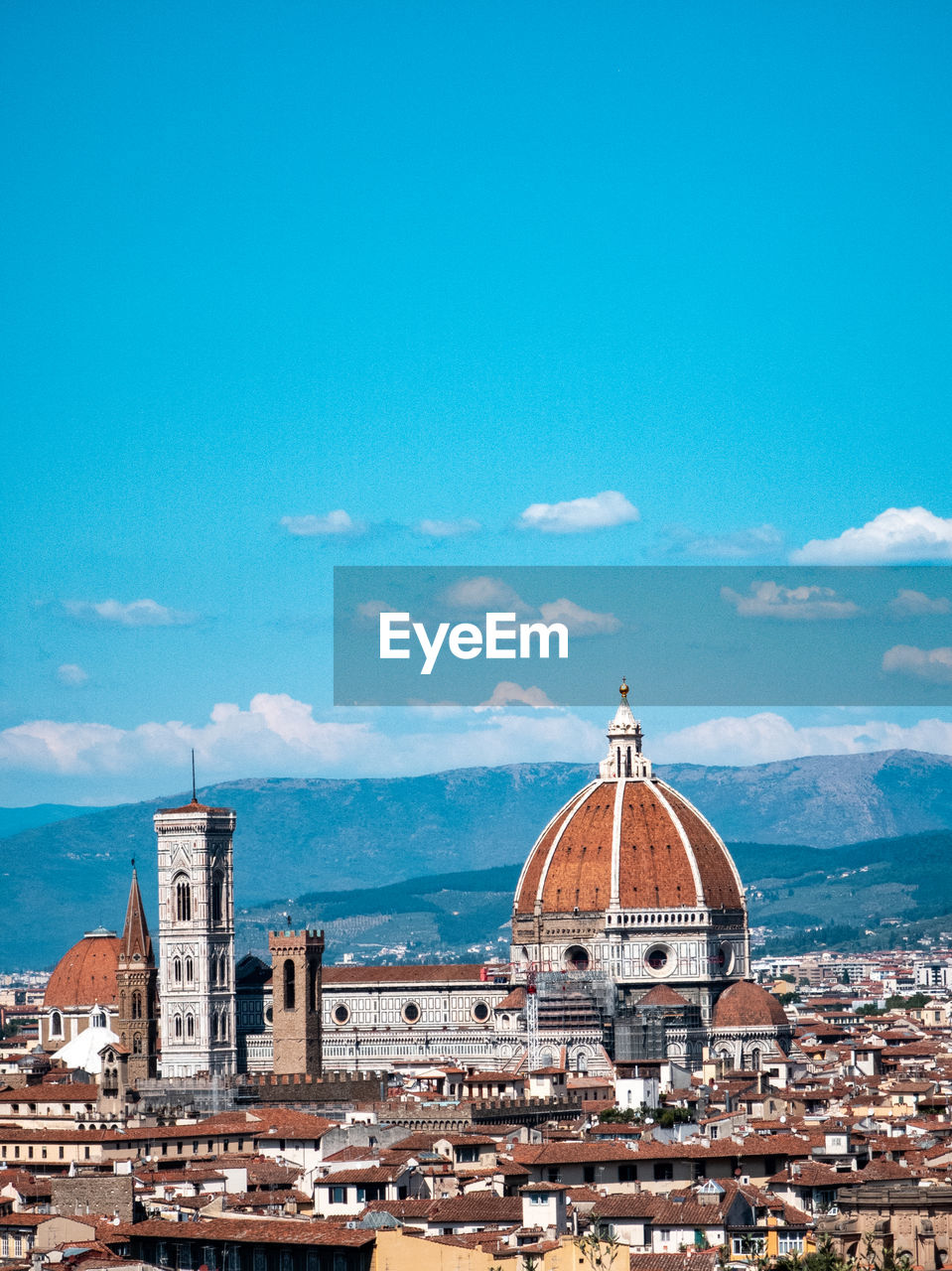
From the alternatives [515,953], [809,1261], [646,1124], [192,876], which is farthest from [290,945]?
[809,1261]

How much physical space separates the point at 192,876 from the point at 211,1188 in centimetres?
4600

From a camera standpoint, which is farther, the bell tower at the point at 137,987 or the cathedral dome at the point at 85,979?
the cathedral dome at the point at 85,979

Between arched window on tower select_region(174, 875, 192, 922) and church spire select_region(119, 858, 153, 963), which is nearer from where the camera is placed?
arched window on tower select_region(174, 875, 192, 922)

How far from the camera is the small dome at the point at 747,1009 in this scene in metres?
104

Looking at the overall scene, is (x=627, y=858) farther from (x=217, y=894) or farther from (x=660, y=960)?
(x=217, y=894)

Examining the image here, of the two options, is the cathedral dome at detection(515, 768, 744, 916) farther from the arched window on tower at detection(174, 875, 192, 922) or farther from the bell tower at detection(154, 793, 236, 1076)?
the arched window on tower at detection(174, 875, 192, 922)

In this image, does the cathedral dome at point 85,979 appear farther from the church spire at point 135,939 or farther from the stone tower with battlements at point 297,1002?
the stone tower with battlements at point 297,1002

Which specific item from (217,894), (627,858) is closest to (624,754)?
(627,858)

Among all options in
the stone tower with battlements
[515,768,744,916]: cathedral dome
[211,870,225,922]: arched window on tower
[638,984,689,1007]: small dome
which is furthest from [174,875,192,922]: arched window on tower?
[638,984,689,1007]: small dome

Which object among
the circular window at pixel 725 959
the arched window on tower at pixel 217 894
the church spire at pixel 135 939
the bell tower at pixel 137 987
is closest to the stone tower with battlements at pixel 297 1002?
the arched window on tower at pixel 217 894

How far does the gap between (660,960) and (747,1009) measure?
199 inches

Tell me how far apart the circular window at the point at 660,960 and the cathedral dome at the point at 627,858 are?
1519 millimetres

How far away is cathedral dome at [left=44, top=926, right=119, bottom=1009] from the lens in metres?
119

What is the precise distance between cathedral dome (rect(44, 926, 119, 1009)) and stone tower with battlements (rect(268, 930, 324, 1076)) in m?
16.2
